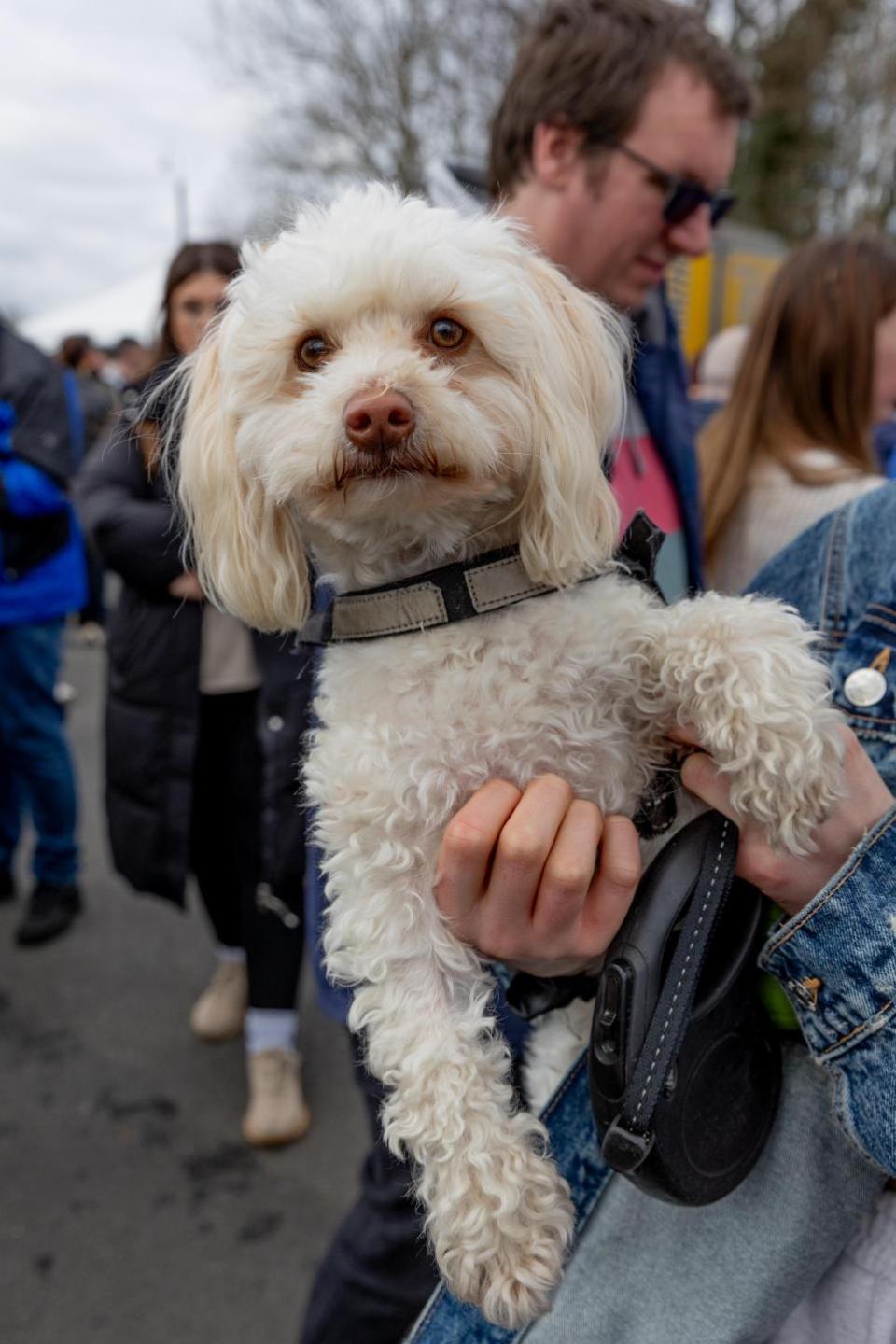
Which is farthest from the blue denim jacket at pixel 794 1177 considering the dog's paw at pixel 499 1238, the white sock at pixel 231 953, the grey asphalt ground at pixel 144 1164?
the white sock at pixel 231 953

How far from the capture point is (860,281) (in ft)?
7.65

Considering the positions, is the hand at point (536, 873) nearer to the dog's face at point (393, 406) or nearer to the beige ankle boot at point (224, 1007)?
the dog's face at point (393, 406)

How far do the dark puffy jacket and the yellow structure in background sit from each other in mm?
5578

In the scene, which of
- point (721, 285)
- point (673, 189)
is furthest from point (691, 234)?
point (721, 285)

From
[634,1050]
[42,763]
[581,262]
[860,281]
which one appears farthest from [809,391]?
[42,763]

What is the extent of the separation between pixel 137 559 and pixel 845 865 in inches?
85.1

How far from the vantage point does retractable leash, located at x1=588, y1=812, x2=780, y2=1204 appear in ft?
2.90

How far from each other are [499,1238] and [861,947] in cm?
46

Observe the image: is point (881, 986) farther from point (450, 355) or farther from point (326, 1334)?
point (326, 1334)

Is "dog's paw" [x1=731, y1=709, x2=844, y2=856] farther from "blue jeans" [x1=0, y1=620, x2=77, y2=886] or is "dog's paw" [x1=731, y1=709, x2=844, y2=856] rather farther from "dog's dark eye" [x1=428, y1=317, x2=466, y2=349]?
"blue jeans" [x1=0, y1=620, x2=77, y2=886]

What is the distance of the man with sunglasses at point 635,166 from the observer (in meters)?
1.72

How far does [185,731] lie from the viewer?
2.71 m

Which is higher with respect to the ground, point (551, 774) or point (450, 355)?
point (450, 355)

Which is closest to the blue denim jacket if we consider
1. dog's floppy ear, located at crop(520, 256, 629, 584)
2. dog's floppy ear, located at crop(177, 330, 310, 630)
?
dog's floppy ear, located at crop(520, 256, 629, 584)
